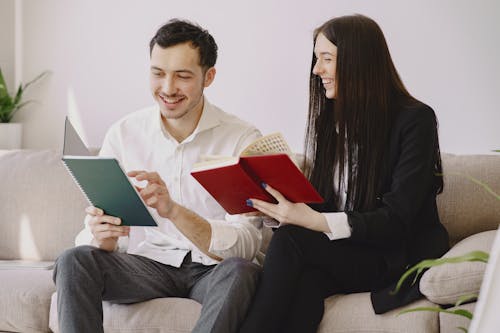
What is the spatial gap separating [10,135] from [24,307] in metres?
1.24

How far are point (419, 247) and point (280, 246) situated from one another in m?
0.43

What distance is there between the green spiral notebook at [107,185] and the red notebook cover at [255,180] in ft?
0.55

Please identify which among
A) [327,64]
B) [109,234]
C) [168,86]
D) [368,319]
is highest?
[327,64]

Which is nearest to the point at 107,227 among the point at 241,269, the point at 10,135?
the point at 241,269

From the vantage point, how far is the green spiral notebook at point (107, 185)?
194 cm

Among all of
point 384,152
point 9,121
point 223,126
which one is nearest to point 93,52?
point 9,121

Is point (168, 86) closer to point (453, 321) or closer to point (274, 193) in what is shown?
point (274, 193)

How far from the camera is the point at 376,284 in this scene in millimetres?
2193

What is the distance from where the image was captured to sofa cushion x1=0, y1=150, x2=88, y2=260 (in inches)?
116

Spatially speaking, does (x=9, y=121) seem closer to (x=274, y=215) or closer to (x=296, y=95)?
(x=296, y=95)

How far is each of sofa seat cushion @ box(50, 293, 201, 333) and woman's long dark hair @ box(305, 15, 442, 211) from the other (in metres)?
0.53

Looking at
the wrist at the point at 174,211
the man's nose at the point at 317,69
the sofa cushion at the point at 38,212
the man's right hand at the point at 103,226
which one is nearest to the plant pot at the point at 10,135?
the sofa cushion at the point at 38,212

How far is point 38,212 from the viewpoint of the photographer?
296 centimetres

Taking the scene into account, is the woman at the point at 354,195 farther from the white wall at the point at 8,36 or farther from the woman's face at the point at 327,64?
the white wall at the point at 8,36
